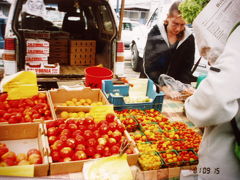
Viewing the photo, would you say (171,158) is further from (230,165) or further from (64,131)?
(64,131)

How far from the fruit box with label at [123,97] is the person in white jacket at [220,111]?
1.46 m

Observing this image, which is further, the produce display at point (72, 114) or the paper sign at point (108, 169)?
the produce display at point (72, 114)

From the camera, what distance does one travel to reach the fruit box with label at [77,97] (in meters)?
3.06

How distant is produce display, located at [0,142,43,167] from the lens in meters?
1.86

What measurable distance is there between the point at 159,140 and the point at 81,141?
2.69ft

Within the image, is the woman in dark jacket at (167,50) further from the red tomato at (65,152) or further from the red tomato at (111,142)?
the red tomato at (65,152)

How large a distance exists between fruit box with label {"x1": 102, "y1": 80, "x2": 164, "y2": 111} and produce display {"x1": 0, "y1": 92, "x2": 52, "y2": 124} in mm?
777

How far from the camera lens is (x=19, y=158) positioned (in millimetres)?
1954

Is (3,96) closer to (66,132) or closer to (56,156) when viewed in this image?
(66,132)

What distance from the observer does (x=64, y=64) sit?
6484 mm

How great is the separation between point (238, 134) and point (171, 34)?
116 inches

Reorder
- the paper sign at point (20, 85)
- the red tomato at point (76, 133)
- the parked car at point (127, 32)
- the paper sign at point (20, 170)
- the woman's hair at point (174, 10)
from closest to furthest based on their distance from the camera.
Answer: the paper sign at point (20, 170) → the red tomato at point (76, 133) → the paper sign at point (20, 85) → the woman's hair at point (174, 10) → the parked car at point (127, 32)

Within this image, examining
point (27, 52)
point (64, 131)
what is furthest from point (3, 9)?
point (64, 131)
